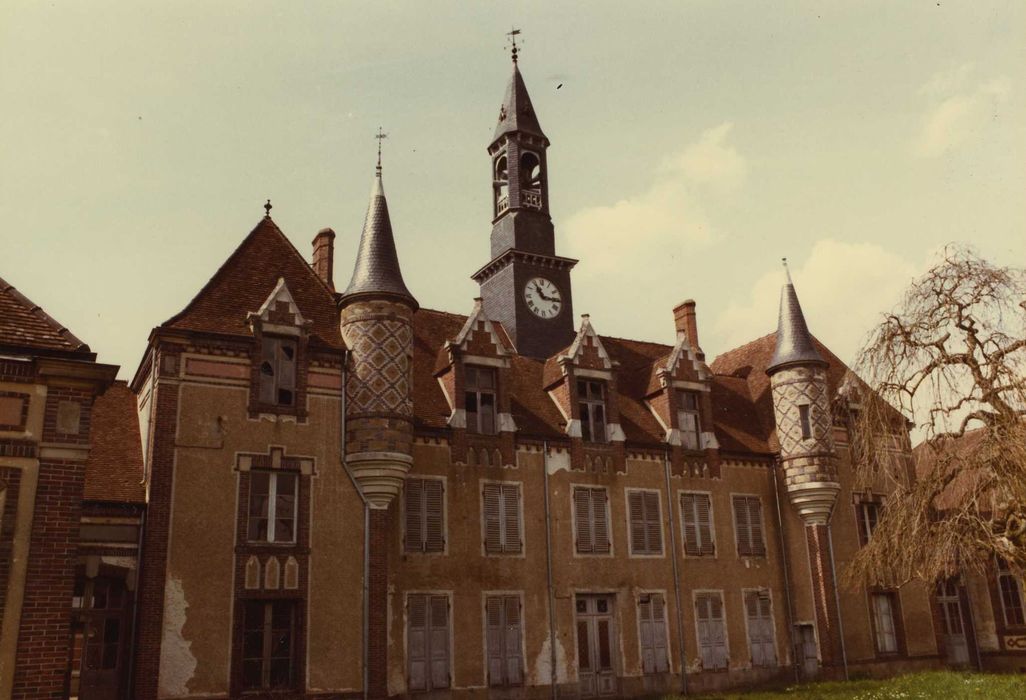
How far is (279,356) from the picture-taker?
23062 mm

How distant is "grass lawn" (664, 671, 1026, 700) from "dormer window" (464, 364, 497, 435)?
8.55 meters

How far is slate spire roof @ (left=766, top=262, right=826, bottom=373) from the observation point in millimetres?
30672

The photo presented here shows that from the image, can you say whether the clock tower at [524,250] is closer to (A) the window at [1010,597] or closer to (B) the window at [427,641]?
(B) the window at [427,641]

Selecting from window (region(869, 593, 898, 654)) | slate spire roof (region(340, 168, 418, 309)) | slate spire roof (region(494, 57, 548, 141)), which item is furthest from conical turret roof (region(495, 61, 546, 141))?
window (region(869, 593, 898, 654))

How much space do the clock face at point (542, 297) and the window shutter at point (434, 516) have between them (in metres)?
9.11

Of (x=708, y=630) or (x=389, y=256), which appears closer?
(x=389, y=256)

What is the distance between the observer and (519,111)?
34062mm

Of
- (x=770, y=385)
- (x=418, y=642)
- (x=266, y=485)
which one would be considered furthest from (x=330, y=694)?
(x=770, y=385)

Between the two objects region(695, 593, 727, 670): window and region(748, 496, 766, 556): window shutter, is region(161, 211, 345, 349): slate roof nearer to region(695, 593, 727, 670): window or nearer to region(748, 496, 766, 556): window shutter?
region(695, 593, 727, 670): window

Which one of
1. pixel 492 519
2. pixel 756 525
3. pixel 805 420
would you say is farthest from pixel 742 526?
pixel 492 519

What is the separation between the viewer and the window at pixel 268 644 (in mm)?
20703

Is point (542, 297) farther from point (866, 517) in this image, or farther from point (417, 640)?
point (417, 640)

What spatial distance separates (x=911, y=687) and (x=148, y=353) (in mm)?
20838

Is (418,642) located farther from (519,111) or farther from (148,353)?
(519,111)
